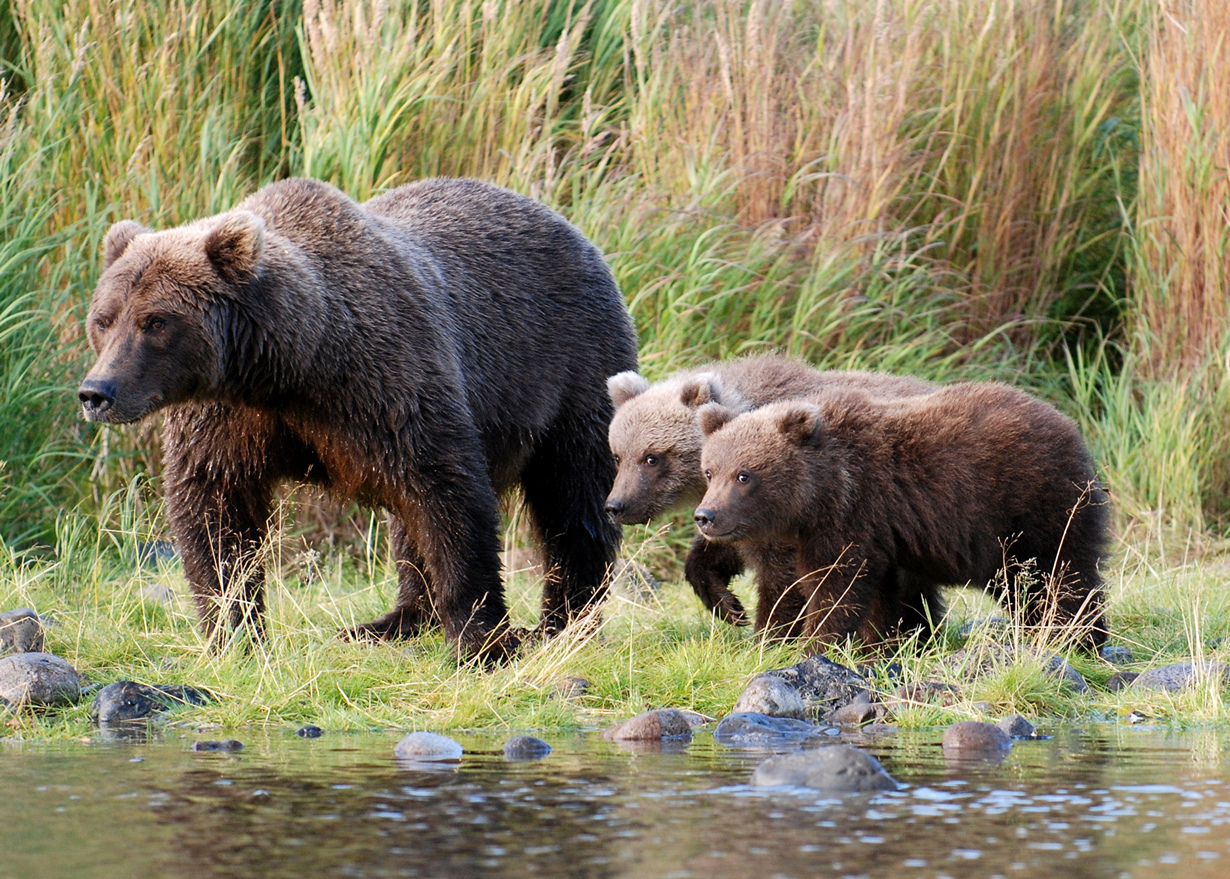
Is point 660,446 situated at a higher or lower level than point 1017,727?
higher

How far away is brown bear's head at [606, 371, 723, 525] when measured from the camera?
23.2 ft

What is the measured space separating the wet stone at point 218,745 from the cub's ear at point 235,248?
1.62 metres

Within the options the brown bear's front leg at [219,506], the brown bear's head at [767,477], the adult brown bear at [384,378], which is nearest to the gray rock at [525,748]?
the adult brown bear at [384,378]

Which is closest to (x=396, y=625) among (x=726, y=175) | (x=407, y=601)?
(x=407, y=601)

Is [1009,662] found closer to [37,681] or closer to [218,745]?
[218,745]

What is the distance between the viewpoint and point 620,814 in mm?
4125

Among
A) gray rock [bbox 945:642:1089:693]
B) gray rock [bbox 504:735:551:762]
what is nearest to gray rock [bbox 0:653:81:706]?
gray rock [bbox 504:735:551:762]

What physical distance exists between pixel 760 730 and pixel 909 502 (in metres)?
1.36

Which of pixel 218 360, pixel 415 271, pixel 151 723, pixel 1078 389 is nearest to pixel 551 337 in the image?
pixel 415 271

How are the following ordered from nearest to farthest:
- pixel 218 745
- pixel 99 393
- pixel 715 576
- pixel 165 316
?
1. pixel 218 745
2. pixel 99 393
3. pixel 165 316
4. pixel 715 576

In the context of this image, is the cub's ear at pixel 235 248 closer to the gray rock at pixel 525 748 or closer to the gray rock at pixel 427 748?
the gray rock at pixel 427 748

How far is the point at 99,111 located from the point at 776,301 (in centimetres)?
390

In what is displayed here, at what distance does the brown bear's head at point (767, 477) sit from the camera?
6.34m

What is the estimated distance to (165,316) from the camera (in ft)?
19.0
